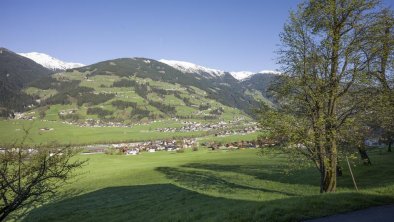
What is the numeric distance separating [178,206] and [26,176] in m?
17.2

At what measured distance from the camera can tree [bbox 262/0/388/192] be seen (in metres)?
26.9

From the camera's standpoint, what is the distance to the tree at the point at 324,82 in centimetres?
2694

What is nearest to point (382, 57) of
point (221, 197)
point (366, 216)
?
point (366, 216)

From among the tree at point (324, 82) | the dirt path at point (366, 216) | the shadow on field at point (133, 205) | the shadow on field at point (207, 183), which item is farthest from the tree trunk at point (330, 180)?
the dirt path at point (366, 216)

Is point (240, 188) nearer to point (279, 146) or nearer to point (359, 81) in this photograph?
point (279, 146)

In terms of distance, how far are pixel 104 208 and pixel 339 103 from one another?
28.3 m

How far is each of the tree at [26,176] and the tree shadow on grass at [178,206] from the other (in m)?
9.46

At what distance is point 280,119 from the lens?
28.0 metres

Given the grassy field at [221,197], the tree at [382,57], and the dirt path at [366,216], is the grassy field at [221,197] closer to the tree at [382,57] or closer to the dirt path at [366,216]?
the dirt path at [366,216]

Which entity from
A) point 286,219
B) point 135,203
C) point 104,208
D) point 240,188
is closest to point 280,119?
point 286,219

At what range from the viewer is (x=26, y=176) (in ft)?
64.3

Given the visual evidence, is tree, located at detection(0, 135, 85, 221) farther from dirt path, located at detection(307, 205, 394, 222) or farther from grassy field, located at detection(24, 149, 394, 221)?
dirt path, located at detection(307, 205, 394, 222)

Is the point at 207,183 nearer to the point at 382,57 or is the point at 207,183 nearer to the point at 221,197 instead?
the point at 221,197

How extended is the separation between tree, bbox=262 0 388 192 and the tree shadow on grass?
6.62 m
